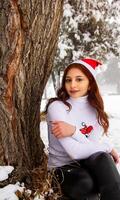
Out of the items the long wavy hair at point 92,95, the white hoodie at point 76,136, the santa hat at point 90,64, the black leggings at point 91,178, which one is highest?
the santa hat at point 90,64

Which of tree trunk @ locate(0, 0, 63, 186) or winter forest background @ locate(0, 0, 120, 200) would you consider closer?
tree trunk @ locate(0, 0, 63, 186)

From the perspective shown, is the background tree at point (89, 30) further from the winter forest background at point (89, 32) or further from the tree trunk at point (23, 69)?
the tree trunk at point (23, 69)

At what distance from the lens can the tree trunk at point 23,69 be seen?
340 cm

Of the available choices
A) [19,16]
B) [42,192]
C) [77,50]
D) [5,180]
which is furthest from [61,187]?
[77,50]

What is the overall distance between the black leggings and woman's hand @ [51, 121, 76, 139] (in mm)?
303

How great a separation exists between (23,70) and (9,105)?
34cm

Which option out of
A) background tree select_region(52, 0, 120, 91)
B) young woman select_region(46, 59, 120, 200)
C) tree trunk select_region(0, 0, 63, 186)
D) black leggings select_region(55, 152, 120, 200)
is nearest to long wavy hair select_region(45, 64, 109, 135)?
young woman select_region(46, 59, 120, 200)

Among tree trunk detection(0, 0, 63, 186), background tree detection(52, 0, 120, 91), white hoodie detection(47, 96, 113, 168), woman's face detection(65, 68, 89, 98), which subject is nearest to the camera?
tree trunk detection(0, 0, 63, 186)

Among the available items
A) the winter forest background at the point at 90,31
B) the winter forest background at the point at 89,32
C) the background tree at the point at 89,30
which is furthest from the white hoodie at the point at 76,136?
the background tree at the point at 89,30

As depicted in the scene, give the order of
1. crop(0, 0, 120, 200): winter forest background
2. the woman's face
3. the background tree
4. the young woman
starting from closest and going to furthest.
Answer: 1. the young woman
2. the woman's face
3. crop(0, 0, 120, 200): winter forest background
4. the background tree

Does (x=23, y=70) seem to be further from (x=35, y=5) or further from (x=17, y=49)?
(x=35, y=5)

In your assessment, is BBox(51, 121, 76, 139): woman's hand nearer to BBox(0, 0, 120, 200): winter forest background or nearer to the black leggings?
the black leggings

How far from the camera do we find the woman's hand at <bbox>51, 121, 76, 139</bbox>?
363 centimetres

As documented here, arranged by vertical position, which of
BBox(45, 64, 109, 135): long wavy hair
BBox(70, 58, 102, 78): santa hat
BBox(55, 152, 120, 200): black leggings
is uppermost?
BBox(70, 58, 102, 78): santa hat
